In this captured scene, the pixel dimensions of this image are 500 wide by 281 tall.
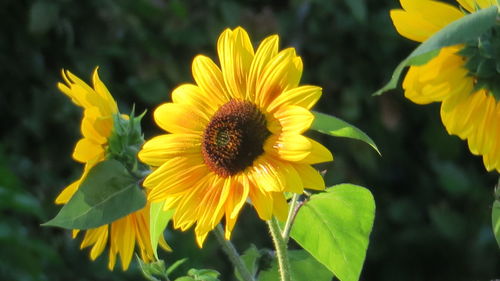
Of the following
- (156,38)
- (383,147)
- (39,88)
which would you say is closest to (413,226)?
(383,147)

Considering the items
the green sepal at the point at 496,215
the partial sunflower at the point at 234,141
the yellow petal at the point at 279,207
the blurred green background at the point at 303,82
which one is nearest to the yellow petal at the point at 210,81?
the partial sunflower at the point at 234,141

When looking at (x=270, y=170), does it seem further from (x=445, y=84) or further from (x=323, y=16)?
(x=323, y=16)

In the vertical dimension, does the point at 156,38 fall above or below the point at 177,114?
below

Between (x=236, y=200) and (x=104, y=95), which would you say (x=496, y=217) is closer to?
(x=236, y=200)

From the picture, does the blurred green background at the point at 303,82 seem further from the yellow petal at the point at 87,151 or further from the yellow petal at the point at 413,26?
the yellow petal at the point at 413,26

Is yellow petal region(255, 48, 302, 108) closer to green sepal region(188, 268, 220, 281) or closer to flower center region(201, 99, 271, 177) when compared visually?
flower center region(201, 99, 271, 177)

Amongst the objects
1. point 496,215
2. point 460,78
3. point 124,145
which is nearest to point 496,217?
point 496,215

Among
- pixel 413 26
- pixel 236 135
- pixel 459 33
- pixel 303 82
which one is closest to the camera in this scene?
pixel 459 33
